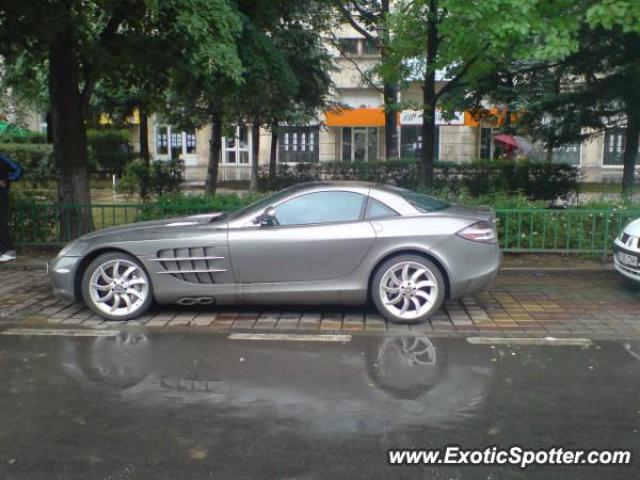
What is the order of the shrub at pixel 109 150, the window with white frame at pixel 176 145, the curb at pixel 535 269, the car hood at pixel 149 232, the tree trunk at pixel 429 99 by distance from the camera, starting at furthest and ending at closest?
the window with white frame at pixel 176 145 → the shrub at pixel 109 150 → the tree trunk at pixel 429 99 → the curb at pixel 535 269 → the car hood at pixel 149 232

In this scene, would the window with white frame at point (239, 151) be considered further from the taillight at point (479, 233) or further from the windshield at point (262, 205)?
the taillight at point (479, 233)

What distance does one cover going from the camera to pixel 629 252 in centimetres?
785

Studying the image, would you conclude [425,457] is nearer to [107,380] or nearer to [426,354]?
[426,354]

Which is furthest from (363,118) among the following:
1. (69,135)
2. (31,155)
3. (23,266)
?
(23,266)

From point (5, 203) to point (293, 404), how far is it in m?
6.80

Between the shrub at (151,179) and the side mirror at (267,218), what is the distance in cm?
1207

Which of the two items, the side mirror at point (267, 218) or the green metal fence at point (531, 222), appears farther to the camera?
the green metal fence at point (531, 222)

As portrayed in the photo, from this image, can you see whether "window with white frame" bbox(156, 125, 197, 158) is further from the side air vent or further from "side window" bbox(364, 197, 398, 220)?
"side window" bbox(364, 197, 398, 220)

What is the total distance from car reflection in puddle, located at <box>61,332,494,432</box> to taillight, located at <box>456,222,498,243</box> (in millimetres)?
1107

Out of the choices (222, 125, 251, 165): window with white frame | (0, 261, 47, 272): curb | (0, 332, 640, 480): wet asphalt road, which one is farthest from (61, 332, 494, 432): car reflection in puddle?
(222, 125, 251, 165): window with white frame

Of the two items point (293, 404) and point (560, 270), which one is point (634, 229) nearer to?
point (560, 270)

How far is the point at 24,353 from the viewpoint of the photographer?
589 centimetres

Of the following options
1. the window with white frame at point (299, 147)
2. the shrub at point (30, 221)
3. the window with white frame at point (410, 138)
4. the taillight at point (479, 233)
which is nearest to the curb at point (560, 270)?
the taillight at point (479, 233)

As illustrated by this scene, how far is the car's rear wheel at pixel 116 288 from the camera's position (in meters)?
6.90
